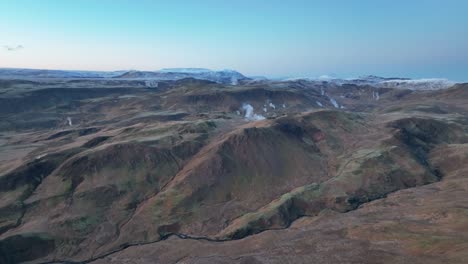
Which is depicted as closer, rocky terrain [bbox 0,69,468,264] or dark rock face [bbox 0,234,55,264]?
rocky terrain [bbox 0,69,468,264]

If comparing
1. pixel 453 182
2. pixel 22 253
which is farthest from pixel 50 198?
pixel 453 182

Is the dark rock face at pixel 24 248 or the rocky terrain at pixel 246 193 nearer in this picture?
the rocky terrain at pixel 246 193

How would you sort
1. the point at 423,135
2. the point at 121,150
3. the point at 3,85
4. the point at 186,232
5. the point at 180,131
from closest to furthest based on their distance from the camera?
the point at 186,232
the point at 121,150
the point at 180,131
the point at 423,135
the point at 3,85

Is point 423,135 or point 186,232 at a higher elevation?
point 423,135

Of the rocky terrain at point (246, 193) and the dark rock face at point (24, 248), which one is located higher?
the rocky terrain at point (246, 193)

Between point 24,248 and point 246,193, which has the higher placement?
point 246,193

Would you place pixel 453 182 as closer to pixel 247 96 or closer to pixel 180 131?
pixel 180 131

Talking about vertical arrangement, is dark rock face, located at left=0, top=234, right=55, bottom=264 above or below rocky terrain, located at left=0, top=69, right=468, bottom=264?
below

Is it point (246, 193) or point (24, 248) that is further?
point (246, 193)
